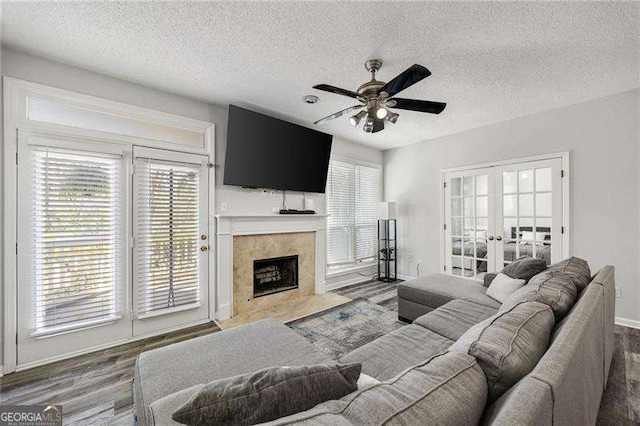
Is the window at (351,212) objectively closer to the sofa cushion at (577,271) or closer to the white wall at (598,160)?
the white wall at (598,160)

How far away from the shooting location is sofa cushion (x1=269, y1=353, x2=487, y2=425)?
2.01 feet

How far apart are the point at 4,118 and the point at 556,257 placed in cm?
582

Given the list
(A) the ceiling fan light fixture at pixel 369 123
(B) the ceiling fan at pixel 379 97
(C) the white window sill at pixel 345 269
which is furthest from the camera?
(C) the white window sill at pixel 345 269

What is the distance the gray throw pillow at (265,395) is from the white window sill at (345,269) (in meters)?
3.55

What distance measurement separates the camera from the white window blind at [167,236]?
270cm

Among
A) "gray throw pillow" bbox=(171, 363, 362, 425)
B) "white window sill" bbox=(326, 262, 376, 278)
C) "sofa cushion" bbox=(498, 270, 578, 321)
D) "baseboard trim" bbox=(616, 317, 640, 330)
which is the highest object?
"sofa cushion" bbox=(498, 270, 578, 321)

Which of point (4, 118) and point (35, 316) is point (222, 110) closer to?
point (4, 118)

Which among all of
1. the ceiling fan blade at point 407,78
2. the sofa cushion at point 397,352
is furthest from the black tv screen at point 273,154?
the sofa cushion at point 397,352

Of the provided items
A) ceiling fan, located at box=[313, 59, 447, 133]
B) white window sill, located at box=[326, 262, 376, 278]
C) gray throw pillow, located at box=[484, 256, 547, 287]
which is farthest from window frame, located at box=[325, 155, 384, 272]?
gray throw pillow, located at box=[484, 256, 547, 287]

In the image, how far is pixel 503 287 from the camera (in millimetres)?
2428

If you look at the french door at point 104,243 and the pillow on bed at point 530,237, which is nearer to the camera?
the french door at point 104,243

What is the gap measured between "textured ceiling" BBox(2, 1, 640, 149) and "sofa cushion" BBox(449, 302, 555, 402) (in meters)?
1.86

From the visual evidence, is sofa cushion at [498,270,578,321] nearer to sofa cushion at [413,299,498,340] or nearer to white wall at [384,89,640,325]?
sofa cushion at [413,299,498,340]

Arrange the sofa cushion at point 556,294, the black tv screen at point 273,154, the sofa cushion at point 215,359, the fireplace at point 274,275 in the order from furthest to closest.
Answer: the fireplace at point 274,275 → the black tv screen at point 273,154 → the sofa cushion at point 556,294 → the sofa cushion at point 215,359
